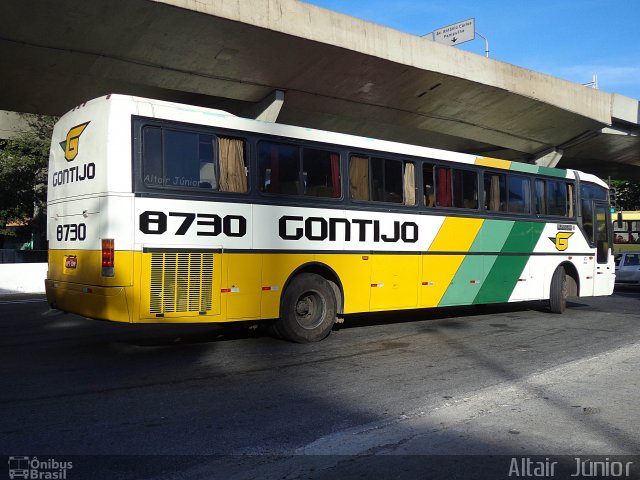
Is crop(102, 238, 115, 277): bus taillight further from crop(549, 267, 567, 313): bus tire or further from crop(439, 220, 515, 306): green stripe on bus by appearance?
crop(549, 267, 567, 313): bus tire

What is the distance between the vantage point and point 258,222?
28.8 feet

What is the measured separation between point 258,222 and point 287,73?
443 inches

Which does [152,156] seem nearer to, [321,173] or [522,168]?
[321,173]

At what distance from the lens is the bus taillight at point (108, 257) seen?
24.5ft

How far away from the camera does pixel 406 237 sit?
35.4ft

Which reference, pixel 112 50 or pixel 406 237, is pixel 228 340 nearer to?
pixel 406 237

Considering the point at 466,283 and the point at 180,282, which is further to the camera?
the point at 466,283

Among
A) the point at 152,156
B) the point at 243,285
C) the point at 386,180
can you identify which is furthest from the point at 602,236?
the point at 152,156

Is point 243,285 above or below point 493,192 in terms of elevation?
below

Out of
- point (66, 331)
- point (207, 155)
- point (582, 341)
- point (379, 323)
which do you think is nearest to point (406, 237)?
point (379, 323)

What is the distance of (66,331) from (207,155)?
16.0 ft

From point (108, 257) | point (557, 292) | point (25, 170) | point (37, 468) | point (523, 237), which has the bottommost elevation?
point (37, 468)

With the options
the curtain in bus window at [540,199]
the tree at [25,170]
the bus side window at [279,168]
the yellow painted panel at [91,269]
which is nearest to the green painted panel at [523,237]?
the curtain in bus window at [540,199]

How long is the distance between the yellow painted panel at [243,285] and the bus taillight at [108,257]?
152 cm
